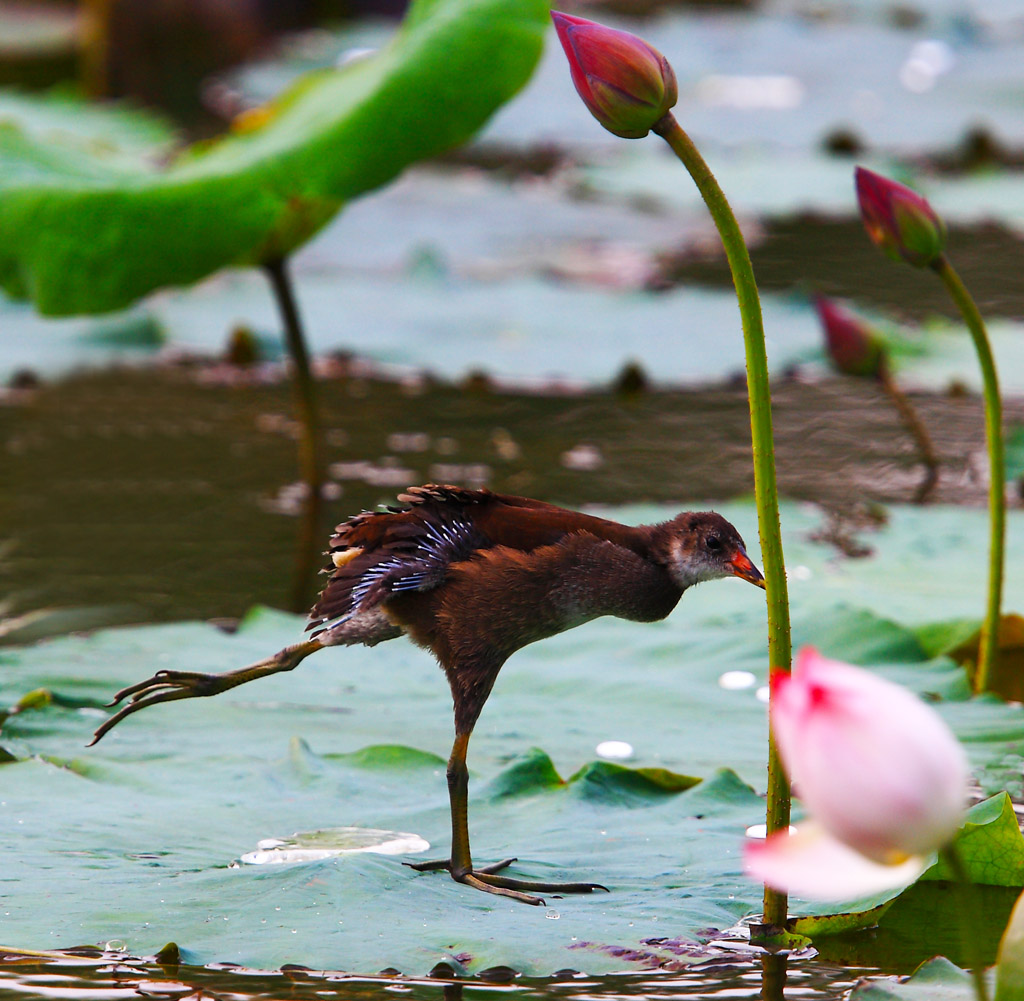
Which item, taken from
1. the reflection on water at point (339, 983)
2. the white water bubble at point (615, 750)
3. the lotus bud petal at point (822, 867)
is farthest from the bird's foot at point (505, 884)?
the lotus bud petal at point (822, 867)

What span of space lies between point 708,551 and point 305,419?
6.49ft

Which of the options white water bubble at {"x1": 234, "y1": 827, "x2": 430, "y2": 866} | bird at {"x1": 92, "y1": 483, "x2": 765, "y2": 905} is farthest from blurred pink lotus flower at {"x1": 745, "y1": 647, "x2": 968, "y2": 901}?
white water bubble at {"x1": 234, "y1": 827, "x2": 430, "y2": 866}

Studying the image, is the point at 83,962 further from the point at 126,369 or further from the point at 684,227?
the point at 684,227

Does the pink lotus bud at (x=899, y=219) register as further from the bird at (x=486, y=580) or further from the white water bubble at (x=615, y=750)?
the white water bubble at (x=615, y=750)

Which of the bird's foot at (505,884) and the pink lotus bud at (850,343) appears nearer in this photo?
the bird's foot at (505,884)

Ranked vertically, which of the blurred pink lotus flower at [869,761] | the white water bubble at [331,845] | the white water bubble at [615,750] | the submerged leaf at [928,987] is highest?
the blurred pink lotus flower at [869,761]

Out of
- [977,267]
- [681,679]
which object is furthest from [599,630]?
[977,267]

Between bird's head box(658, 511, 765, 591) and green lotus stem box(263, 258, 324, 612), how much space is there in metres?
1.61

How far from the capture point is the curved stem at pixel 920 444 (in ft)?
10.6

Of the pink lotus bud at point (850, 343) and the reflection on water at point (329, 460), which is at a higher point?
the pink lotus bud at point (850, 343)

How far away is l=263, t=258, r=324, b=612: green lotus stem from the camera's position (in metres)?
3.25

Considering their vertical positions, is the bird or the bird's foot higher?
the bird

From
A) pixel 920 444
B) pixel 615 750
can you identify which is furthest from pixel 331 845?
pixel 920 444

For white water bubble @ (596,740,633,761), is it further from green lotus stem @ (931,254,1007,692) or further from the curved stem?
the curved stem
